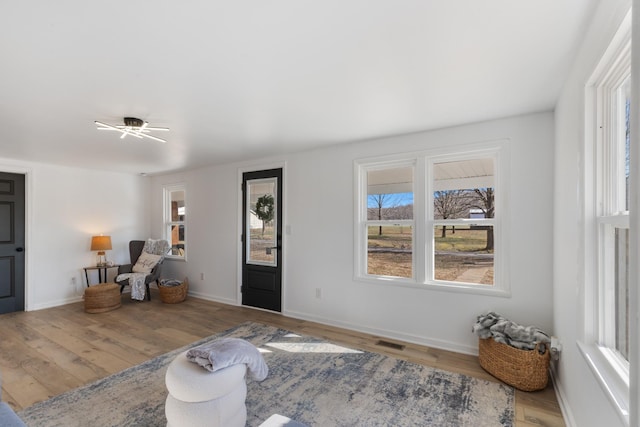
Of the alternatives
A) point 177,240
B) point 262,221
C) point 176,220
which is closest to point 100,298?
point 177,240

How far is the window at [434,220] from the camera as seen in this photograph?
9.62 ft

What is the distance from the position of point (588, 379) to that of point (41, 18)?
3.15 meters

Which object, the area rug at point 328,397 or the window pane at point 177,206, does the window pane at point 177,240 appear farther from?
the area rug at point 328,397

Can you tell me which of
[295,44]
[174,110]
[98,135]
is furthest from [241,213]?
[295,44]

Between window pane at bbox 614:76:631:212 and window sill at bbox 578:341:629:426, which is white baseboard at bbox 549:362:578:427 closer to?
window sill at bbox 578:341:629:426

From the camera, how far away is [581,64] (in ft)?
5.54

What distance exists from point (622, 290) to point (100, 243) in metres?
6.05

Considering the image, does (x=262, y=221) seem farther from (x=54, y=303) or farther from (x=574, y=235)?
(x=574, y=235)

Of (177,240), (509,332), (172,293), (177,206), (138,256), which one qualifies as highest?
(177,206)

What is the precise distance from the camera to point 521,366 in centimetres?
231

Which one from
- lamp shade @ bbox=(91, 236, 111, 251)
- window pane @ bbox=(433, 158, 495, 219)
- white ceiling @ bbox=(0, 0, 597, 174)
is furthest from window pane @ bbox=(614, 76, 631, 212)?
lamp shade @ bbox=(91, 236, 111, 251)

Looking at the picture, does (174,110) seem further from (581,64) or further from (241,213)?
(581,64)

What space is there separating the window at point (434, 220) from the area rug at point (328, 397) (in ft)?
3.03

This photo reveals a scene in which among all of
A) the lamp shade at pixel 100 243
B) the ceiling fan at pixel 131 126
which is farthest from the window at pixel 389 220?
the lamp shade at pixel 100 243
